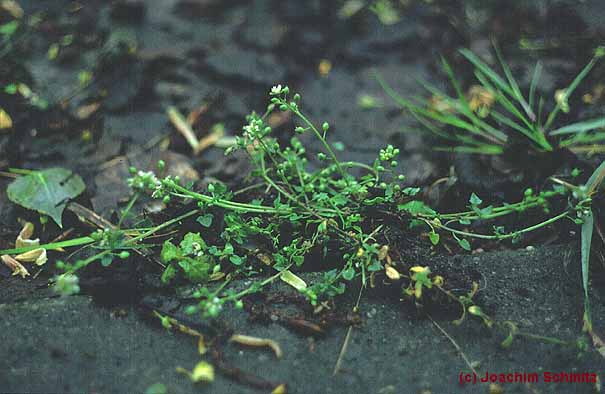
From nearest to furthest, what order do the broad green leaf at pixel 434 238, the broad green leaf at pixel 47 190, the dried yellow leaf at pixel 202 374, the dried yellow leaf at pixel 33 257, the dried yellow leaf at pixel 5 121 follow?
1. the dried yellow leaf at pixel 202 374
2. the broad green leaf at pixel 434 238
3. the dried yellow leaf at pixel 33 257
4. the broad green leaf at pixel 47 190
5. the dried yellow leaf at pixel 5 121

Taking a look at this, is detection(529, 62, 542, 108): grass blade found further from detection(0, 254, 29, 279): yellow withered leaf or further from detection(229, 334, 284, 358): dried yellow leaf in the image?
detection(0, 254, 29, 279): yellow withered leaf

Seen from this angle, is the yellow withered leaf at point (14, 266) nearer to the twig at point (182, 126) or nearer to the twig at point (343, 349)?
the twig at point (182, 126)

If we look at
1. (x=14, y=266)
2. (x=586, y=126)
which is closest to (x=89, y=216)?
(x=14, y=266)

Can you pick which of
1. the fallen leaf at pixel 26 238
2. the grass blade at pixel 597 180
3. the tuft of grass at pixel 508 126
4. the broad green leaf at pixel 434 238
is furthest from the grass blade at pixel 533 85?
the fallen leaf at pixel 26 238

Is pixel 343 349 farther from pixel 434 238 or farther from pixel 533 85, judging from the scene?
pixel 533 85

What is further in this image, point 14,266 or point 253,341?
point 14,266

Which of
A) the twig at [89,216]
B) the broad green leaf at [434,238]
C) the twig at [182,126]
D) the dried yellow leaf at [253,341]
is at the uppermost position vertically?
the broad green leaf at [434,238]

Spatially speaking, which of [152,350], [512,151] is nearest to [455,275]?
[512,151]
